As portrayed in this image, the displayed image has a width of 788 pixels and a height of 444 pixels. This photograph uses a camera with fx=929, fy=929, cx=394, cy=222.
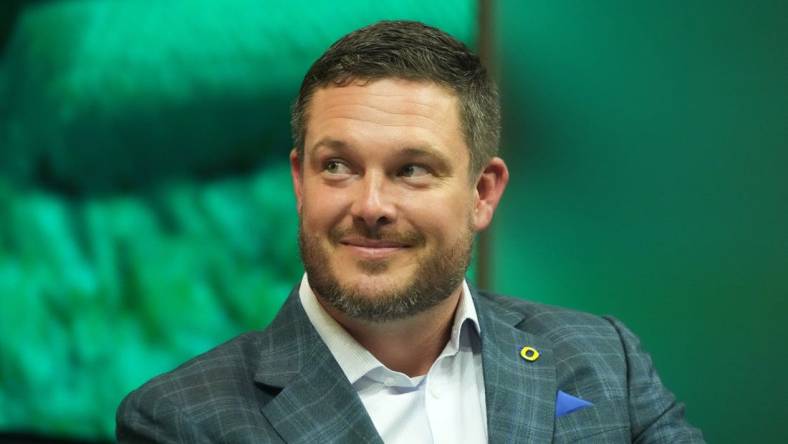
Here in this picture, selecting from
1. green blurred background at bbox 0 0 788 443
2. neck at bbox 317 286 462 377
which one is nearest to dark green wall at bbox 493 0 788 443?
green blurred background at bbox 0 0 788 443

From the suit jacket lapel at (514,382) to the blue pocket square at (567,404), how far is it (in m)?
0.01

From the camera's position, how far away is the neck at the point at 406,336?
4.97ft

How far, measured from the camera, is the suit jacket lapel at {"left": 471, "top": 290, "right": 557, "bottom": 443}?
1498mm

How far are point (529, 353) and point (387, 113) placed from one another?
514mm

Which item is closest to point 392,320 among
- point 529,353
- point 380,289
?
point 380,289

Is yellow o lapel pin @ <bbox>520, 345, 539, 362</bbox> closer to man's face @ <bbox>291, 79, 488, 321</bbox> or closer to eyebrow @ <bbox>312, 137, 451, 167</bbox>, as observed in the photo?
man's face @ <bbox>291, 79, 488, 321</bbox>

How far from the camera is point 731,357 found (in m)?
2.02

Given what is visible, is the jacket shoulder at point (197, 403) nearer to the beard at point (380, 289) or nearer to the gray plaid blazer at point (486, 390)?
the gray plaid blazer at point (486, 390)

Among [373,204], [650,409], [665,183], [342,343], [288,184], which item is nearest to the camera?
[373,204]

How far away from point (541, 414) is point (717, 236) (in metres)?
0.73

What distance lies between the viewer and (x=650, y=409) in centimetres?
164

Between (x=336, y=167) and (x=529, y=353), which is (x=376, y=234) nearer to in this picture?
(x=336, y=167)

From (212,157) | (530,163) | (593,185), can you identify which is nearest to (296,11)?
(212,157)

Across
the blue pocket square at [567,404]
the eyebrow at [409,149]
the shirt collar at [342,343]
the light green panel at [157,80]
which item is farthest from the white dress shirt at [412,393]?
the light green panel at [157,80]
